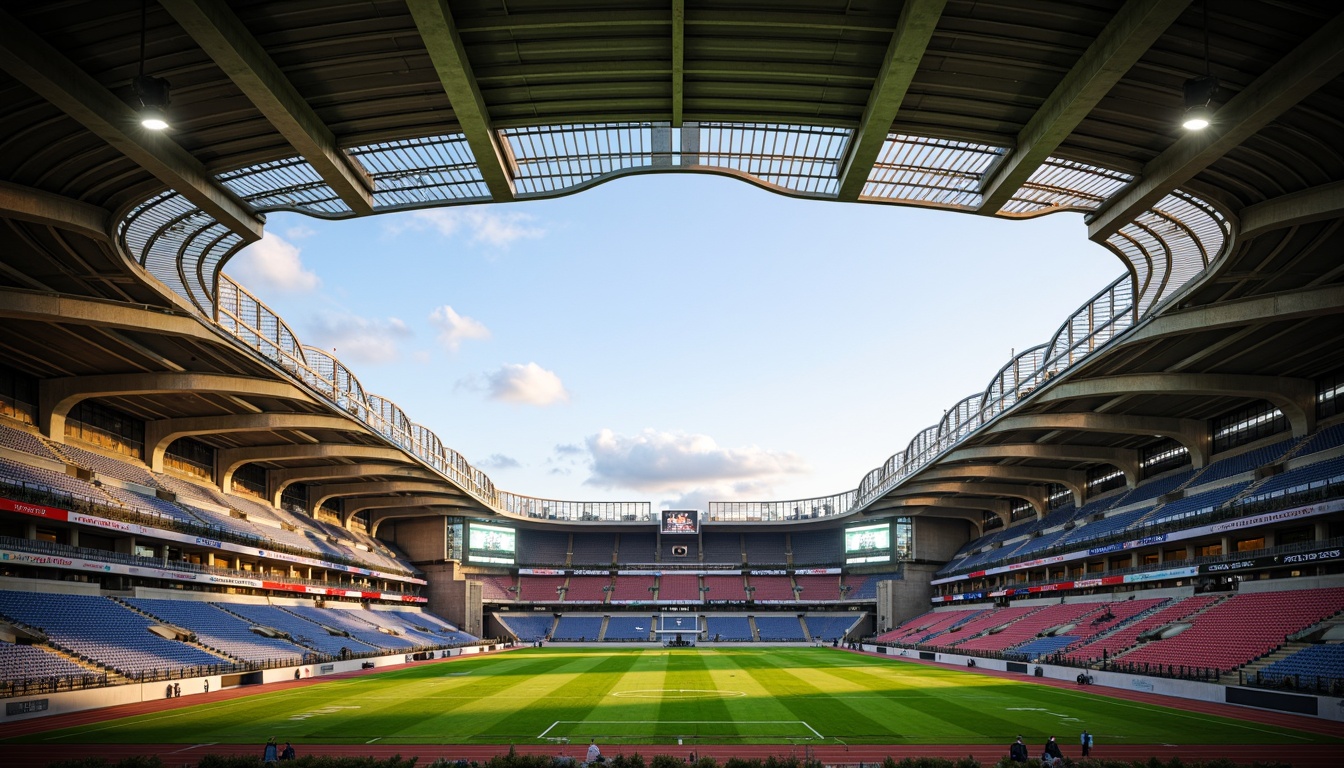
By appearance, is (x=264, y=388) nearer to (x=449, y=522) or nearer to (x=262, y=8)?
(x=262, y=8)

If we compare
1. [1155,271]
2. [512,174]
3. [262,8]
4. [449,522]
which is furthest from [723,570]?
[262,8]

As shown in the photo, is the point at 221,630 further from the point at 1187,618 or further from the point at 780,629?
the point at 780,629

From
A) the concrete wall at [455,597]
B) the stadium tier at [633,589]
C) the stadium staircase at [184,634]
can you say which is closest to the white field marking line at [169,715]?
the stadium staircase at [184,634]

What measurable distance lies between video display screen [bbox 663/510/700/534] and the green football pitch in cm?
5677

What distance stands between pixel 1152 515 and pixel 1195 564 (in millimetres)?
8585

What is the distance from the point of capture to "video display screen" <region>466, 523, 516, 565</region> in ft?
345

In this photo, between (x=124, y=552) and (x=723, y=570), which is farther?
(x=723, y=570)

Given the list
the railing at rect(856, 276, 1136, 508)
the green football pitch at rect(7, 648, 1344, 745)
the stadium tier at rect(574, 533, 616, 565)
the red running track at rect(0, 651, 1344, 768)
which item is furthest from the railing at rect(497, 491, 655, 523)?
the red running track at rect(0, 651, 1344, 768)

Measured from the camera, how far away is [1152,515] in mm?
61344

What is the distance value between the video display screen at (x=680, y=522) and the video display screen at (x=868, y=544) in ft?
65.6

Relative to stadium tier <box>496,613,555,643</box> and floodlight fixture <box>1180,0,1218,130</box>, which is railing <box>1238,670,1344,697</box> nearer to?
floodlight fixture <box>1180,0,1218,130</box>

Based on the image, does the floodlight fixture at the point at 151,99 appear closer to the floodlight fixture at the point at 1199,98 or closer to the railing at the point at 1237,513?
the floodlight fixture at the point at 1199,98

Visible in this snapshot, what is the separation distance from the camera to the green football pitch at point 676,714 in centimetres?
3192

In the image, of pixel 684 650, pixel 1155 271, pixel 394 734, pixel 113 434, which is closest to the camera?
pixel 394 734
